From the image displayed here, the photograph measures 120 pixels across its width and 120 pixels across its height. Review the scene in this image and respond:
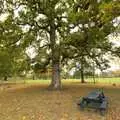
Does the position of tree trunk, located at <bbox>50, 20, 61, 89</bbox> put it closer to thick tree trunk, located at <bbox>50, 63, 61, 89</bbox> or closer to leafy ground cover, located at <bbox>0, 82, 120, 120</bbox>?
thick tree trunk, located at <bbox>50, 63, 61, 89</bbox>

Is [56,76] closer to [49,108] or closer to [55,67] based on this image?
[55,67]

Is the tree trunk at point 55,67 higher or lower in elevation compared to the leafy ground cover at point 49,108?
higher

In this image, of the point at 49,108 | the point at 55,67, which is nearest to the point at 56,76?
the point at 55,67

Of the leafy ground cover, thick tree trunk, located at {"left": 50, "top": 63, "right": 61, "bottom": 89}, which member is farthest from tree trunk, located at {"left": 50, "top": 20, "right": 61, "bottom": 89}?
the leafy ground cover

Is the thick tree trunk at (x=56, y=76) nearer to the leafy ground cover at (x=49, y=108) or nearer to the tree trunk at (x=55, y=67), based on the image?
the tree trunk at (x=55, y=67)

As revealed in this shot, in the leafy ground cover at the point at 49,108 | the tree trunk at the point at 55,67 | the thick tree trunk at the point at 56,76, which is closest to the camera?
the leafy ground cover at the point at 49,108

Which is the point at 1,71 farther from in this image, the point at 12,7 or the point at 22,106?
the point at 22,106

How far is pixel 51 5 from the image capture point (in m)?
21.2

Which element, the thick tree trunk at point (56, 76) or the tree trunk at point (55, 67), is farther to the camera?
the thick tree trunk at point (56, 76)

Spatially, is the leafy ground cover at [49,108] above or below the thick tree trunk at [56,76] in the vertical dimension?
below

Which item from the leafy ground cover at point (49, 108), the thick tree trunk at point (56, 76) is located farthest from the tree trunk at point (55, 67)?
the leafy ground cover at point (49, 108)

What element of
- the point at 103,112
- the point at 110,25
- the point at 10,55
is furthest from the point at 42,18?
the point at 103,112

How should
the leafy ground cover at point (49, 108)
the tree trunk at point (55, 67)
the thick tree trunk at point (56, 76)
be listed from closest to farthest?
the leafy ground cover at point (49, 108) < the tree trunk at point (55, 67) < the thick tree trunk at point (56, 76)

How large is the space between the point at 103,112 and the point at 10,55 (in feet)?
31.4
